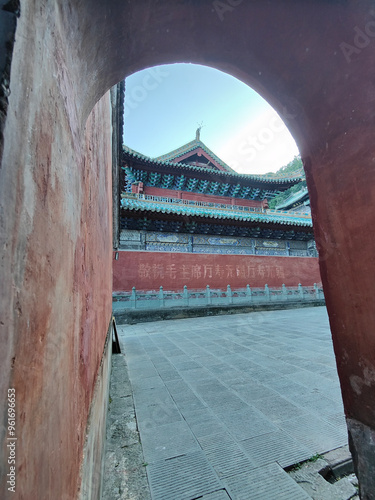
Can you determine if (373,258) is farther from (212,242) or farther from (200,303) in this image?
(212,242)

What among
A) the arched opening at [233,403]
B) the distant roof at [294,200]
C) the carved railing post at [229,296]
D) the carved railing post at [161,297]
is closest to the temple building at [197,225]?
the carved railing post at [161,297]

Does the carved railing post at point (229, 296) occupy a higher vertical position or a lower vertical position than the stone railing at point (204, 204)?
lower

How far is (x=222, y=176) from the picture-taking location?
14.2 m

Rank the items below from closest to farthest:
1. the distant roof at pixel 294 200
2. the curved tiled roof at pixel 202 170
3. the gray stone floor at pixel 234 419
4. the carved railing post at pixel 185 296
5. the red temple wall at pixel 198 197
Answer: the gray stone floor at pixel 234 419 < the carved railing post at pixel 185 296 < the curved tiled roof at pixel 202 170 < the red temple wall at pixel 198 197 < the distant roof at pixel 294 200

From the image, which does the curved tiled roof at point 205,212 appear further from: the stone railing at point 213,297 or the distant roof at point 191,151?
the distant roof at point 191,151

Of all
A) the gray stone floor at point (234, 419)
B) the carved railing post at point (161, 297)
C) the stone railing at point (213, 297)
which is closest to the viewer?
the gray stone floor at point (234, 419)

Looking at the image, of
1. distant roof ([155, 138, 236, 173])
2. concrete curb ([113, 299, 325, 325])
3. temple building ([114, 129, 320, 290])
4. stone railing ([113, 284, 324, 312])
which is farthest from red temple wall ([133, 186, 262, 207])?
concrete curb ([113, 299, 325, 325])

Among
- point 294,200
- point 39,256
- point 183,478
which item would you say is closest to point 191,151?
point 294,200

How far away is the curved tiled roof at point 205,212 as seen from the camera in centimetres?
1043

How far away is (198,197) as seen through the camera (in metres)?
14.4

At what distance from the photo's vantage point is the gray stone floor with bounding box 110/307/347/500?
1541 millimetres

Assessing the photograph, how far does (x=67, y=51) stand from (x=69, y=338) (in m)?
0.75

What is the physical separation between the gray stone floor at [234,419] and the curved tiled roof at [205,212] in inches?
274

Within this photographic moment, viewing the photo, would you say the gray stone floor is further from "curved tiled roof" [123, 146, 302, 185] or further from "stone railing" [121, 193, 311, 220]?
"curved tiled roof" [123, 146, 302, 185]
